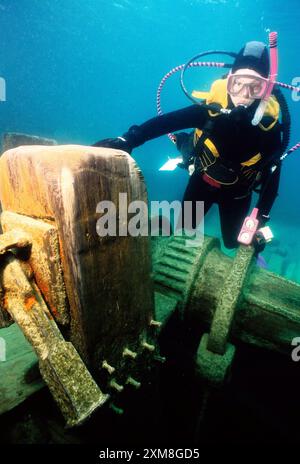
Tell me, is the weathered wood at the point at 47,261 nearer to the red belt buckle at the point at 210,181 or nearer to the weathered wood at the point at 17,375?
the weathered wood at the point at 17,375

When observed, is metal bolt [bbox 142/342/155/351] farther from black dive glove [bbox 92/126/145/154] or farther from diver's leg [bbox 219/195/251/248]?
→ diver's leg [bbox 219/195/251/248]

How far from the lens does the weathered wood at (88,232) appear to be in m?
0.98

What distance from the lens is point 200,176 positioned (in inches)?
155

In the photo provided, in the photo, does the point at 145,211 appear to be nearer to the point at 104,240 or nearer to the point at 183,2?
the point at 104,240

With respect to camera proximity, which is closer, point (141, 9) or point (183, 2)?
point (183, 2)

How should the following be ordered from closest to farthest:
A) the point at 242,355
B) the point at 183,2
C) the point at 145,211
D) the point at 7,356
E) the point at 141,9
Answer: the point at 145,211
the point at 7,356
the point at 242,355
the point at 183,2
the point at 141,9

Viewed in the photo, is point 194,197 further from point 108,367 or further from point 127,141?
point 108,367

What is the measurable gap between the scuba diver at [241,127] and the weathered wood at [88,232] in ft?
5.52

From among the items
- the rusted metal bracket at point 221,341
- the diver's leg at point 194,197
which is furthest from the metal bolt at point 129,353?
the diver's leg at point 194,197

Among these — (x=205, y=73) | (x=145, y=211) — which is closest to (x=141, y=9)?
(x=205, y=73)

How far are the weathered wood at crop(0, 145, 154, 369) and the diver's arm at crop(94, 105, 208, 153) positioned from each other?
1.10 meters

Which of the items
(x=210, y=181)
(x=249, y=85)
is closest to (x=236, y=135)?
(x=249, y=85)
